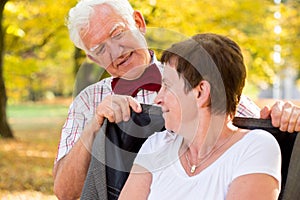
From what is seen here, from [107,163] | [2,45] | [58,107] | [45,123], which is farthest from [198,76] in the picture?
[58,107]

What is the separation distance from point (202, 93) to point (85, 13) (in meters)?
0.78

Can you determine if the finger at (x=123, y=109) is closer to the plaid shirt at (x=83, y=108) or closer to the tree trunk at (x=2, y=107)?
the plaid shirt at (x=83, y=108)

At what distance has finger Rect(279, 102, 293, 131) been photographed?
6.40 feet

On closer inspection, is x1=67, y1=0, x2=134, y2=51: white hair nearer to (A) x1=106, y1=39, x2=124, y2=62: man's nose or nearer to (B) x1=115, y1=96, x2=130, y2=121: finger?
(A) x1=106, y1=39, x2=124, y2=62: man's nose

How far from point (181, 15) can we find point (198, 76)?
238 inches

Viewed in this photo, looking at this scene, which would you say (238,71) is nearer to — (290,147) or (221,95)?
(221,95)

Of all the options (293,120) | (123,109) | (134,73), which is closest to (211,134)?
(293,120)

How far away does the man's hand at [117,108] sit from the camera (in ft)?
7.18

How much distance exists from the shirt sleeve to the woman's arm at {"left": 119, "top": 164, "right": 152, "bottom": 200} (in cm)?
33

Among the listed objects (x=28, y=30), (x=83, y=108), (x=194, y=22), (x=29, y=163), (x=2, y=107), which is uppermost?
(x=83, y=108)

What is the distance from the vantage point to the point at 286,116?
1957 mm

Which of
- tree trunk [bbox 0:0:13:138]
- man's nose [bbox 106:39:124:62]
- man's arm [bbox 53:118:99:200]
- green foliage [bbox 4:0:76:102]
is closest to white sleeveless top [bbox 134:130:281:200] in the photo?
man's arm [bbox 53:118:99:200]

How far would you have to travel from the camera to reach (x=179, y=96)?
1925 mm

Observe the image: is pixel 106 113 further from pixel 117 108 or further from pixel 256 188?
pixel 256 188
